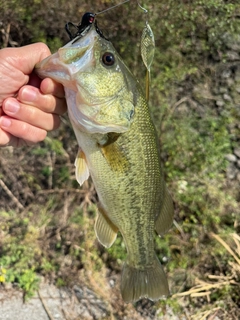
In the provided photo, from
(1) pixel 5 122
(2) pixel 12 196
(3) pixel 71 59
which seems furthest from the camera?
(2) pixel 12 196

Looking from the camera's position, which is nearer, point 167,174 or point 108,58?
point 108,58

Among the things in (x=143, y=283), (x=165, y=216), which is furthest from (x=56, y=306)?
(x=165, y=216)

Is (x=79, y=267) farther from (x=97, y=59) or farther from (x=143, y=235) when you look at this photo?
(x=97, y=59)

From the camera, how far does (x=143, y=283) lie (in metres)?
2.23

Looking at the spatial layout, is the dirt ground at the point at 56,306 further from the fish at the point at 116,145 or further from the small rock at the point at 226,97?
the small rock at the point at 226,97

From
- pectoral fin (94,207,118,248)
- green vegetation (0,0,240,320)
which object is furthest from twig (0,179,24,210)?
pectoral fin (94,207,118,248)

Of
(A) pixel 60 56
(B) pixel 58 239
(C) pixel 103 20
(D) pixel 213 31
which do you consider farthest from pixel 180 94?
(A) pixel 60 56

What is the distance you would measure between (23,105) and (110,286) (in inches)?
85.0

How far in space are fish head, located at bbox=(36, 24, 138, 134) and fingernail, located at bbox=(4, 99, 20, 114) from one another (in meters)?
0.28

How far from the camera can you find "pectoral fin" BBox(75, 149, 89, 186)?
1.86 meters

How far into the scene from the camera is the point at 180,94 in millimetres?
4352

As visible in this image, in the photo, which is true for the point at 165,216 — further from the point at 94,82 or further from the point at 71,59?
the point at 71,59

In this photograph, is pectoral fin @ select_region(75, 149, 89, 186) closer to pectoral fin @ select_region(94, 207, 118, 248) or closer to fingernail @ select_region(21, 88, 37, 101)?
pectoral fin @ select_region(94, 207, 118, 248)

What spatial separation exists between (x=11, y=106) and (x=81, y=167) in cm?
52
